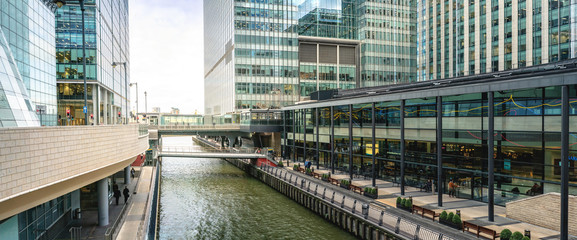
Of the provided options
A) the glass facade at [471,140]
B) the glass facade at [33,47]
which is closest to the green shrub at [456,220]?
the glass facade at [471,140]

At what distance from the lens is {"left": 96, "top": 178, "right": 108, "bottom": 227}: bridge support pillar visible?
75.7ft

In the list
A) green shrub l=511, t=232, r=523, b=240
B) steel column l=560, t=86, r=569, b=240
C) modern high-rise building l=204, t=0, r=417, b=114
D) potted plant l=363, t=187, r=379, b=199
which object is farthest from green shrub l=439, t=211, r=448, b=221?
modern high-rise building l=204, t=0, r=417, b=114

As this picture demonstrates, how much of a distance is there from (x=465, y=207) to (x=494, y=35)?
53.1 m

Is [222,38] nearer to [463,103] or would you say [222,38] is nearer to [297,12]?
[297,12]

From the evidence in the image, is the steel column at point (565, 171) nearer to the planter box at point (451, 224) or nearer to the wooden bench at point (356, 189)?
the planter box at point (451, 224)

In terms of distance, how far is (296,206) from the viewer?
3450 cm

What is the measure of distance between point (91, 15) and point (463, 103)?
48.6 m

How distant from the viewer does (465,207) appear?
25.5m

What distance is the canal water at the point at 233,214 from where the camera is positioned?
88.4 ft

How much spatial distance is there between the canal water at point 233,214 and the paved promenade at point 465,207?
603cm

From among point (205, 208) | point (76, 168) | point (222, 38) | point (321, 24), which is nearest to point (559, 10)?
point (321, 24)

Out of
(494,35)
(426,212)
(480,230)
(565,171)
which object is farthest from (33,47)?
(494,35)

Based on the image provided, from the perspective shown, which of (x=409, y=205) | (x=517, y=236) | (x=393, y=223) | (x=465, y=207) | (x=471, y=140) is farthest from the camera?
(x=471, y=140)

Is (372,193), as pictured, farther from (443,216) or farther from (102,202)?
(102,202)
